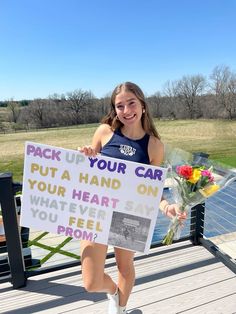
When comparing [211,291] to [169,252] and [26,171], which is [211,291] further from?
[26,171]

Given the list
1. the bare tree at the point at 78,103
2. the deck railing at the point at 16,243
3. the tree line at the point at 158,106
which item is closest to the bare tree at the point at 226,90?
the tree line at the point at 158,106

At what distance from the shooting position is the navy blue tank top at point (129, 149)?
1.66 m

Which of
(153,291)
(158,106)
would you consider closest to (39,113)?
(158,106)

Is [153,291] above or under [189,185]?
under

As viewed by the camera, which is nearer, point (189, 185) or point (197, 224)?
point (189, 185)

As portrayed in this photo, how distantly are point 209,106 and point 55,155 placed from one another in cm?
3906

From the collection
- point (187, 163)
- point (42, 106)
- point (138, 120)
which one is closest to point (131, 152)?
point (138, 120)

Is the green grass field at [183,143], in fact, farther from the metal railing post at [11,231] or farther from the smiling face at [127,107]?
the smiling face at [127,107]

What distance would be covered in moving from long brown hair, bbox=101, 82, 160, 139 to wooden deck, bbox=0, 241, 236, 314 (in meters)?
1.25

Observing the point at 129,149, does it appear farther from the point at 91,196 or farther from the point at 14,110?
the point at 14,110

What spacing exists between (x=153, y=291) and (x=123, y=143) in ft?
4.20

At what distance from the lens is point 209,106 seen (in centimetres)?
3834

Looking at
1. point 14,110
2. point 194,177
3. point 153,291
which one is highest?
point 14,110

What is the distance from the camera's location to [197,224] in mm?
2980
